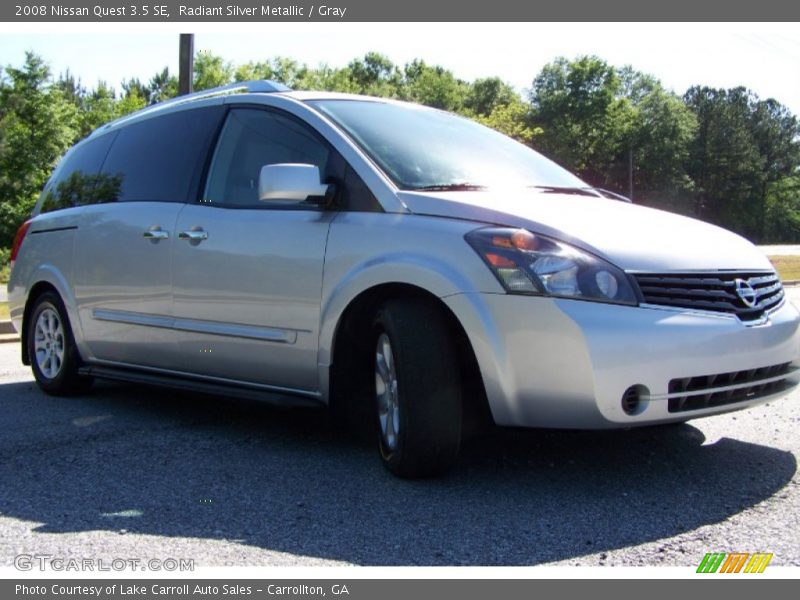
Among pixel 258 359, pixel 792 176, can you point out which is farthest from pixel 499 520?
pixel 792 176

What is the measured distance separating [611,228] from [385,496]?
1449mm

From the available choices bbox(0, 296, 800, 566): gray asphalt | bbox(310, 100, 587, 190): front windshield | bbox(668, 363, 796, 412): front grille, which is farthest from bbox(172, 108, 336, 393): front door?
bbox(668, 363, 796, 412): front grille

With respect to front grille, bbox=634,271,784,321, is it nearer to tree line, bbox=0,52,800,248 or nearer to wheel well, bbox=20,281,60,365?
wheel well, bbox=20,281,60,365

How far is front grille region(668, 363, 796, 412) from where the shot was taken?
3.53 meters

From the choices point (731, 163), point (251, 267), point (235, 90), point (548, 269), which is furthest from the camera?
point (731, 163)

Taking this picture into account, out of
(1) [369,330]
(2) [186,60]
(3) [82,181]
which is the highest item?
(2) [186,60]

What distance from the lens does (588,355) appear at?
11.2 feet

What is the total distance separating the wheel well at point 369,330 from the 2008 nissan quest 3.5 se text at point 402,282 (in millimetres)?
10

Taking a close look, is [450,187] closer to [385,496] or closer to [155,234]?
[385,496]

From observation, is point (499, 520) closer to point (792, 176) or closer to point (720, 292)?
point (720, 292)

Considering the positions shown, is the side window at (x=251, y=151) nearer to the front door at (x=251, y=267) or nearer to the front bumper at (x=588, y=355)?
the front door at (x=251, y=267)

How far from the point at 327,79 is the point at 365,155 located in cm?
4953

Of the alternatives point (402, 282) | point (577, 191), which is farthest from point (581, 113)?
point (402, 282)

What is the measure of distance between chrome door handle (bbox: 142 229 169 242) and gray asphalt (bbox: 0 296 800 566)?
1095mm
